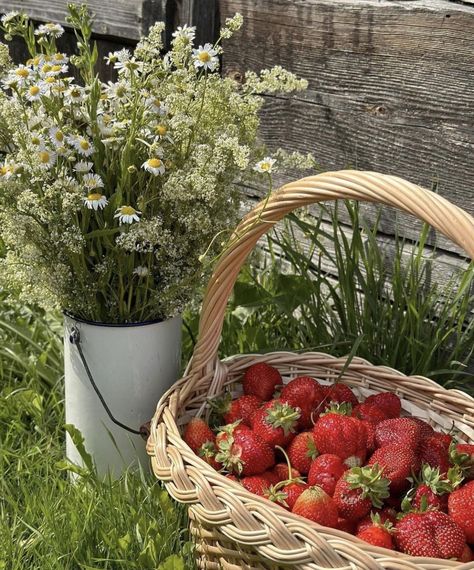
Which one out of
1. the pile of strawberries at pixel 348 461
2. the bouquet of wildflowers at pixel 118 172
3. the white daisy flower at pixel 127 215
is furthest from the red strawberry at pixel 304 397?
the white daisy flower at pixel 127 215

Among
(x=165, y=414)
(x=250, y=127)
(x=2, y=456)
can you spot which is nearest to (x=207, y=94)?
(x=250, y=127)

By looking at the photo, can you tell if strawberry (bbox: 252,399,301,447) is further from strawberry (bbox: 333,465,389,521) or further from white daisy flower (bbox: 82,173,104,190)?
white daisy flower (bbox: 82,173,104,190)

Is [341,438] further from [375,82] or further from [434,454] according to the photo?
[375,82]

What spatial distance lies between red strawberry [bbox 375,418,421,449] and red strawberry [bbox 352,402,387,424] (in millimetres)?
42

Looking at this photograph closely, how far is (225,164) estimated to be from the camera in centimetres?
202

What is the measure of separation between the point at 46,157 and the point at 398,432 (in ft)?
3.12

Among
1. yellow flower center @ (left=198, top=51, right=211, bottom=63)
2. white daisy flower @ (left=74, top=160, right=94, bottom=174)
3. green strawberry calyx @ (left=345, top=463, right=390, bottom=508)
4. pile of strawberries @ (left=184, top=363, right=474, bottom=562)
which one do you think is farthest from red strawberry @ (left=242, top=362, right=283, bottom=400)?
yellow flower center @ (left=198, top=51, right=211, bottom=63)

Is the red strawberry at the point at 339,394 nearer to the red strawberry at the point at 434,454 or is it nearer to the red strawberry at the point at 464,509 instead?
the red strawberry at the point at 434,454

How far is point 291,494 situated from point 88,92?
3.33 feet

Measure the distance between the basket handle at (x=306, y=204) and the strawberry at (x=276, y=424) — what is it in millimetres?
206

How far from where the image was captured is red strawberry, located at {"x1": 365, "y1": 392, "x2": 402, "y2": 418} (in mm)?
2080

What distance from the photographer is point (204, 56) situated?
1931 mm

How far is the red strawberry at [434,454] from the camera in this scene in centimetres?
189

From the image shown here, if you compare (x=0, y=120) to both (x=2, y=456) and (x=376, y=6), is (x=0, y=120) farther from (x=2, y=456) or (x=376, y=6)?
(x=376, y=6)
